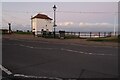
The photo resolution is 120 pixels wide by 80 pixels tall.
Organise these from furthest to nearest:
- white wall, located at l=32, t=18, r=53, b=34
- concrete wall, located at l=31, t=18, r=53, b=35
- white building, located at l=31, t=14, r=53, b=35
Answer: white building, located at l=31, t=14, r=53, b=35
white wall, located at l=32, t=18, r=53, b=34
concrete wall, located at l=31, t=18, r=53, b=35

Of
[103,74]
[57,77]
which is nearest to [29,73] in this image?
[57,77]

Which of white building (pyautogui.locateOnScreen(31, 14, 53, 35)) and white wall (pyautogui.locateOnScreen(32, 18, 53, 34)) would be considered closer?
white wall (pyautogui.locateOnScreen(32, 18, 53, 34))

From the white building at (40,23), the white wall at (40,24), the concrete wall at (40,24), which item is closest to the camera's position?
the concrete wall at (40,24)

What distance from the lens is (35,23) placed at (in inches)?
3681

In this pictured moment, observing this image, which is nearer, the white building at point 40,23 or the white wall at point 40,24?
the white wall at point 40,24

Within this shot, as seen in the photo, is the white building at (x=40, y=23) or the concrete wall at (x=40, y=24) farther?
the white building at (x=40, y=23)

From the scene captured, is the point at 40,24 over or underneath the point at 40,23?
underneath

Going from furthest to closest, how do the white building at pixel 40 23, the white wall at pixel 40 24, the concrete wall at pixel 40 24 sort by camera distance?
the white building at pixel 40 23 < the white wall at pixel 40 24 < the concrete wall at pixel 40 24

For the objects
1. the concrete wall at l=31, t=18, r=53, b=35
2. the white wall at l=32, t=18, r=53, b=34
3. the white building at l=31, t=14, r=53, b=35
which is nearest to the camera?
the concrete wall at l=31, t=18, r=53, b=35

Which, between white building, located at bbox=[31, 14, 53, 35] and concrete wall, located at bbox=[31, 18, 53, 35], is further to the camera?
white building, located at bbox=[31, 14, 53, 35]

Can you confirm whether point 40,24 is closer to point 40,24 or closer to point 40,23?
point 40,24

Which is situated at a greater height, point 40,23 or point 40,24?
point 40,23

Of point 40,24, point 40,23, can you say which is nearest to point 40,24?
point 40,24

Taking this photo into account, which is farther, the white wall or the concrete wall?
the white wall
